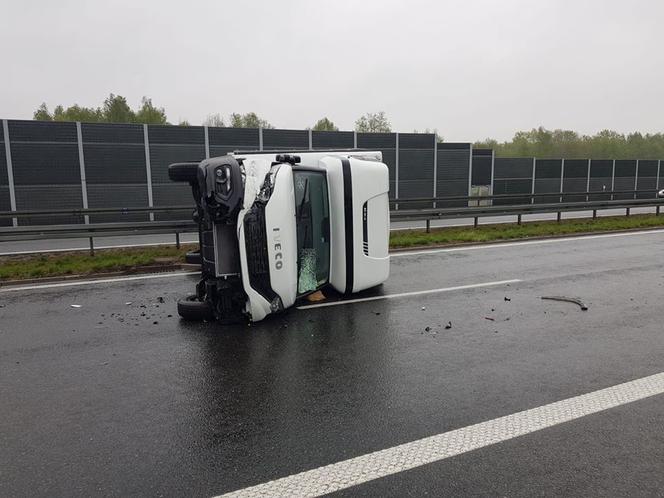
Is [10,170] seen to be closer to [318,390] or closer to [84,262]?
[84,262]

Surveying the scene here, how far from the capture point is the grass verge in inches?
383

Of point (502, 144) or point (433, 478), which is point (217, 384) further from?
point (502, 144)

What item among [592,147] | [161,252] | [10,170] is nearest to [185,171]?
[161,252]

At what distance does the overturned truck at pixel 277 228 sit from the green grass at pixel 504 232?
5.35m

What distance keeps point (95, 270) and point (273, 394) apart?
685 cm

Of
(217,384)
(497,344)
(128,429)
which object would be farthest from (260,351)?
(497,344)

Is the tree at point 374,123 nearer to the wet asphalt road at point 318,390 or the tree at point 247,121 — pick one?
the tree at point 247,121

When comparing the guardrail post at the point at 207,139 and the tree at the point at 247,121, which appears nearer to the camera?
the guardrail post at the point at 207,139

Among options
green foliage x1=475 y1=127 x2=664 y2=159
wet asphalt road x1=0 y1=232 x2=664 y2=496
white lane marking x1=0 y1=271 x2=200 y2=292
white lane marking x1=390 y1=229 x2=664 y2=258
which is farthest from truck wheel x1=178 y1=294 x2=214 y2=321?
green foliage x1=475 y1=127 x2=664 y2=159

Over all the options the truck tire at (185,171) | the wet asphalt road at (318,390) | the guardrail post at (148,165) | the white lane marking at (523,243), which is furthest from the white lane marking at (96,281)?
the guardrail post at (148,165)

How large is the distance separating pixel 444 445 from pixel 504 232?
488 inches

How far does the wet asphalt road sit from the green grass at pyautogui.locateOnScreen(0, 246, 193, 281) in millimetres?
1695

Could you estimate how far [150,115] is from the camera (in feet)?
157

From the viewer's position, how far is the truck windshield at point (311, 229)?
6.57 m
